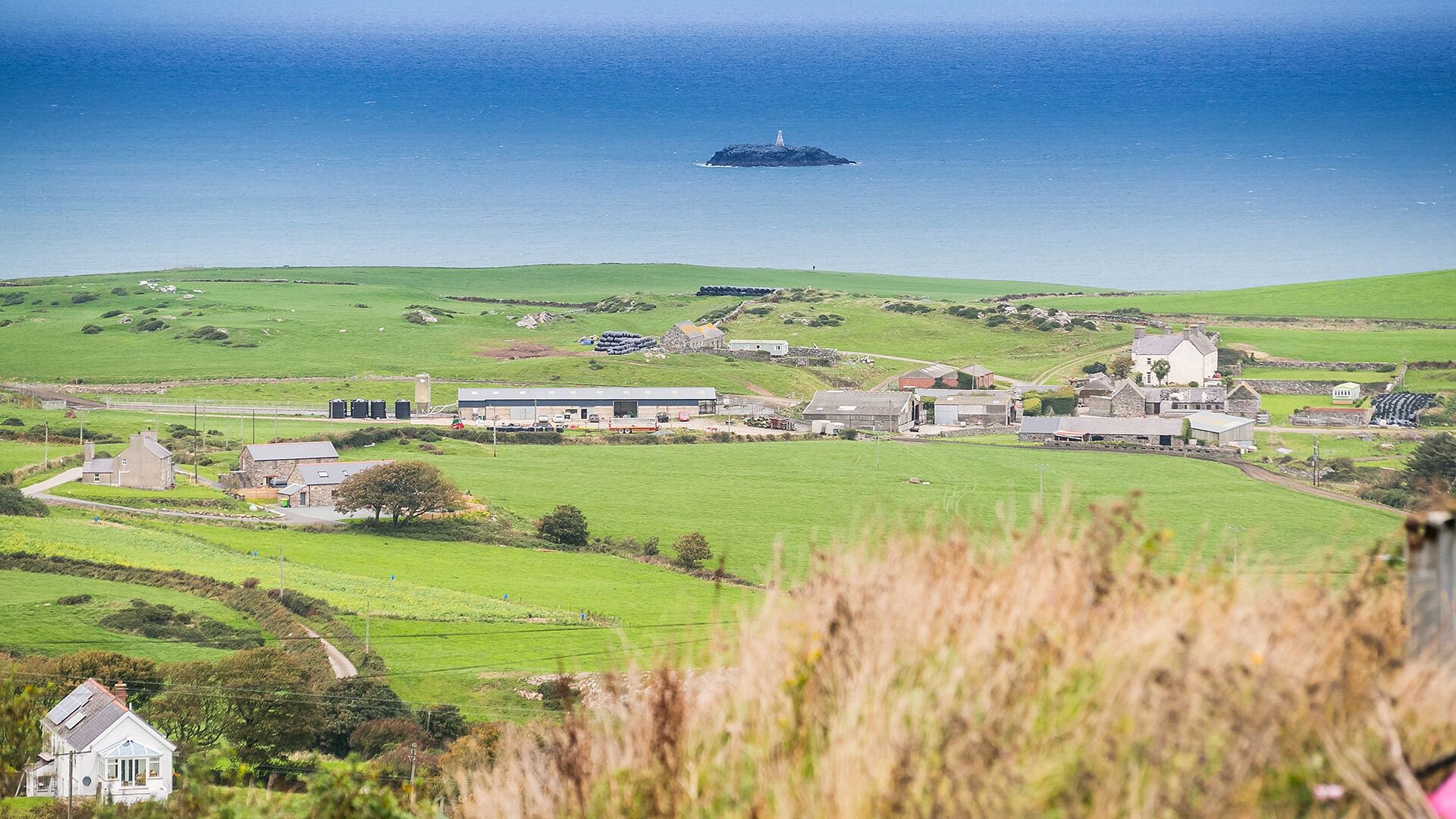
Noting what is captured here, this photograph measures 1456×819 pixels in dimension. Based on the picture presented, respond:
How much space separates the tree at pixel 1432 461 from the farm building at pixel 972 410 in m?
11.3

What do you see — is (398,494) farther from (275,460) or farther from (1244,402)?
(1244,402)

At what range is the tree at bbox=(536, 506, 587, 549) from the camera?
3225 cm

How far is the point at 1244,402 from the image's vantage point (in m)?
47.2

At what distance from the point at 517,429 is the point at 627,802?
1566 inches

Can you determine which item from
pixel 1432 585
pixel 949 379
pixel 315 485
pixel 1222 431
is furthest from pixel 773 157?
pixel 1432 585

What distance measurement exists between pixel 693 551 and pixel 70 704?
15.5 m

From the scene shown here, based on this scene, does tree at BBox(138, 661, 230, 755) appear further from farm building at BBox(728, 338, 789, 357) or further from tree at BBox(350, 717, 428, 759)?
farm building at BBox(728, 338, 789, 357)

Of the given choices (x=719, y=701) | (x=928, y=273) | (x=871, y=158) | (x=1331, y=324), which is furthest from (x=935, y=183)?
(x=719, y=701)

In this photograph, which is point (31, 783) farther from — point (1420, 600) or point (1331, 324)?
point (1331, 324)

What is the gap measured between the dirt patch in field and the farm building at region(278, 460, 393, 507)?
21.9 m

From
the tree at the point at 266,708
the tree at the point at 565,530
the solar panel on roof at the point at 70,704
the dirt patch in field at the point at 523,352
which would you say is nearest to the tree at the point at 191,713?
the tree at the point at 266,708

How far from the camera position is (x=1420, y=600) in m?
3.95

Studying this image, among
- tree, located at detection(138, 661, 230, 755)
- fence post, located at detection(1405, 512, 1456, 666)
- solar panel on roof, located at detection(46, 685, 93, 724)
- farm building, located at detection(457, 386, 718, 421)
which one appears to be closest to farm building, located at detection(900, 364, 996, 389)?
farm building, located at detection(457, 386, 718, 421)

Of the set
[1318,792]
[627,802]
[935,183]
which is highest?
[935,183]
